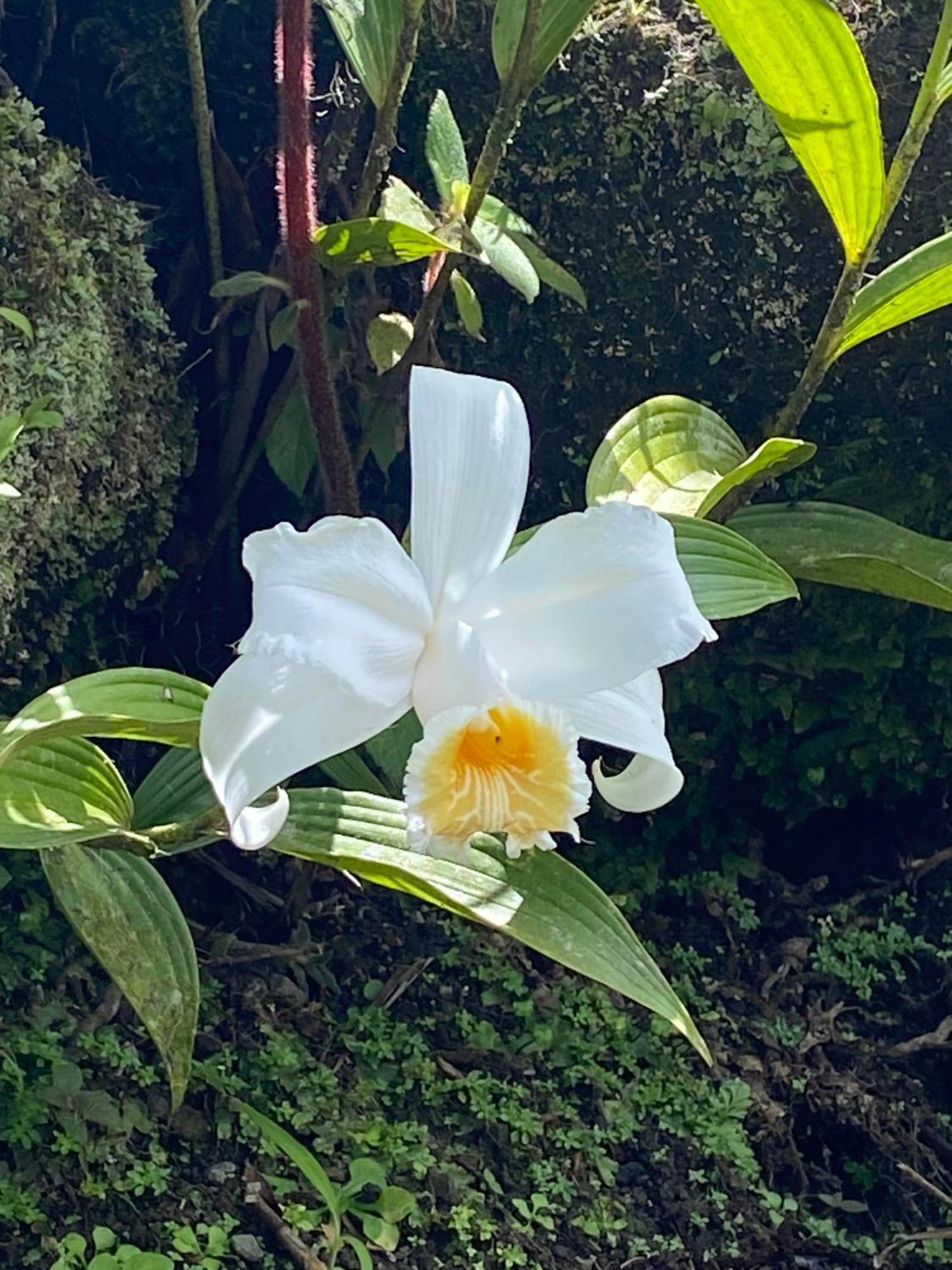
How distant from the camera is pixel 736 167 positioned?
1.78 m

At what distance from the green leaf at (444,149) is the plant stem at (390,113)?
0.06 m

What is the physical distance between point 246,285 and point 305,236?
0.32 feet

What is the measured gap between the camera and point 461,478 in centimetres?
106

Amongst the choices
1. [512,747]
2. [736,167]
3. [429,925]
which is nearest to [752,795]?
[429,925]

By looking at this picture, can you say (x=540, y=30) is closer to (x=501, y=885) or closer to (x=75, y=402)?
(x=75, y=402)

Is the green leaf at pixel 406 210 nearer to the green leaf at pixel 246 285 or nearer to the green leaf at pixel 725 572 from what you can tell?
the green leaf at pixel 246 285

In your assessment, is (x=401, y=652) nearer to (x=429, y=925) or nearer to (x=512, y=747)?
(x=512, y=747)

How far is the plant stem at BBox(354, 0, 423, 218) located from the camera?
1.50 metres

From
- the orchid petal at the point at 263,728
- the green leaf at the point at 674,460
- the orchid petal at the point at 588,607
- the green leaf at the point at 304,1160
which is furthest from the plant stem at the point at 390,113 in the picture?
the green leaf at the point at 304,1160

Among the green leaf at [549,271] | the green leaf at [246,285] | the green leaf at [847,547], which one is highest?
the green leaf at [549,271]

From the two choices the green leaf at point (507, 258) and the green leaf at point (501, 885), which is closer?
the green leaf at point (501, 885)

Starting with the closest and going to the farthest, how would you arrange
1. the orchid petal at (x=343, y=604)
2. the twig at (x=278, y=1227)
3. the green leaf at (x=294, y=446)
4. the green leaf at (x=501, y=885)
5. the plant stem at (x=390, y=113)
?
the orchid petal at (x=343, y=604) < the green leaf at (x=501, y=885) < the twig at (x=278, y=1227) < the plant stem at (x=390, y=113) < the green leaf at (x=294, y=446)

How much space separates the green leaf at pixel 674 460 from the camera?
1408mm

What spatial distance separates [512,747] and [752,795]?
1149mm
